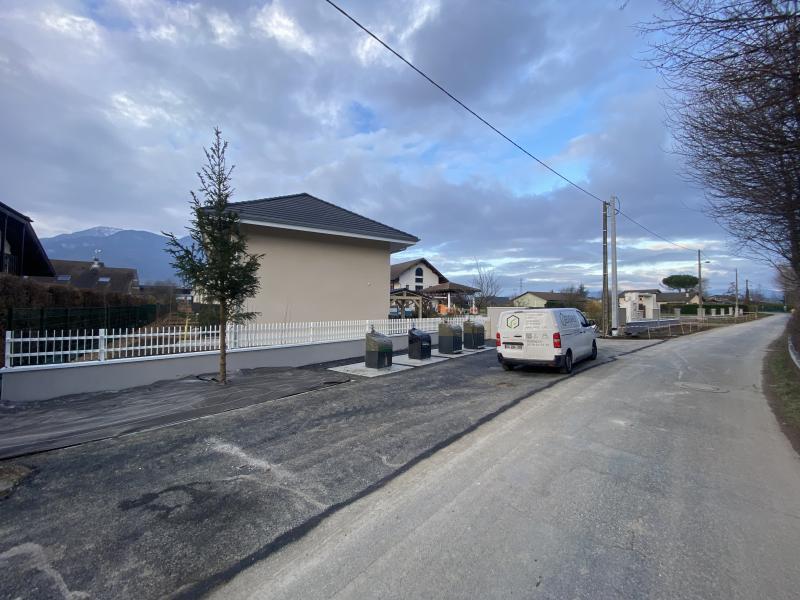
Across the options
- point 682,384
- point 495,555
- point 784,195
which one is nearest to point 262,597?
point 495,555

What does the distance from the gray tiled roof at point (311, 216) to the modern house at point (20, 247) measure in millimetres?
10005

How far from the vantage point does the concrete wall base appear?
7.41 metres

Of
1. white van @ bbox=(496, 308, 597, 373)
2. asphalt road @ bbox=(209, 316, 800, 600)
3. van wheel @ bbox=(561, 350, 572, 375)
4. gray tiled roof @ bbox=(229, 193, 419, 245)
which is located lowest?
asphalt road @ bbox=(209, 316, 800, 600)

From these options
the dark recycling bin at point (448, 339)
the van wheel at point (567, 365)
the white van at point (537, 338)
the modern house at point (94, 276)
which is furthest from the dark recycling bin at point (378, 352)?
the modern house at point (94, 276)

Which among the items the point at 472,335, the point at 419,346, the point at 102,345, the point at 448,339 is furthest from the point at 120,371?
the point at 472,335

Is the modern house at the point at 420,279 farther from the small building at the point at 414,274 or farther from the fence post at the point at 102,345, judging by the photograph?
the fence post at the point at 102,345

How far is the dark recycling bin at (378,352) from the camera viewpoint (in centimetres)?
1122

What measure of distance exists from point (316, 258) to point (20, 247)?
51.7ft

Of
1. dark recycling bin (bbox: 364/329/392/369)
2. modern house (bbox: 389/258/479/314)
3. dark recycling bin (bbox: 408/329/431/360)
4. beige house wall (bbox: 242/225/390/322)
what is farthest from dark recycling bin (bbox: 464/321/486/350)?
modern house (bbox: 389/258/479/314)

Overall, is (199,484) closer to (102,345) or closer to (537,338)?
(102,345)

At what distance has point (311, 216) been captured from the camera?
1638cm

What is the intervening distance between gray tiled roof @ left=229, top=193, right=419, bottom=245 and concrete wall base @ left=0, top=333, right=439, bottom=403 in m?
5.05

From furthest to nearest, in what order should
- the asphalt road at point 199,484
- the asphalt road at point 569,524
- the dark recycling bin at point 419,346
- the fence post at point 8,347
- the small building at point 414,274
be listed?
the small building at point 414,274, the dark recycling bin at point 419,346, the fence post at point 8,347, the asphalt road at point 199,484, the asphalt road at point 569,524

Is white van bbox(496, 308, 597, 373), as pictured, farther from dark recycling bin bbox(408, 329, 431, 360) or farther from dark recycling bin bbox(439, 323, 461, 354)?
dark recycling bin bbox(439, 323, 461, 354)
